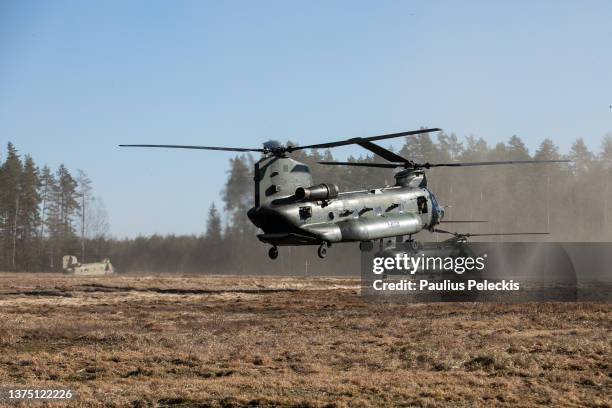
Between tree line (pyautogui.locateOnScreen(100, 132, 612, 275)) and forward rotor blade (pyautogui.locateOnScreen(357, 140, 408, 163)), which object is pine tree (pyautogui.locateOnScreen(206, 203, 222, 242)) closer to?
tree line (pyautogui.locateOnScreen(100, 132, 612, 275))

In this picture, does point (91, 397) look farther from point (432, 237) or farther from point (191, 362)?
point (432, 237)

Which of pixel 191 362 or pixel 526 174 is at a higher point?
pixel 526 174

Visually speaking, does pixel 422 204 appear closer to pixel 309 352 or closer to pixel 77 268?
pixel 309 352

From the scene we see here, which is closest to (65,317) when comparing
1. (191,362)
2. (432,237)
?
(191,362)

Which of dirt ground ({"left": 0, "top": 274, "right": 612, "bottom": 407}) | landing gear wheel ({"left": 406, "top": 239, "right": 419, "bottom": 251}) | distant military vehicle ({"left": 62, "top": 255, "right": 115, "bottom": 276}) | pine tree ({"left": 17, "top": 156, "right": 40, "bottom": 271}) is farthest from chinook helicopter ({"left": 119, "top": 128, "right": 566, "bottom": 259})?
pine tree ({"left": 17, "top": 156, "right": 40, "bottom": 271})

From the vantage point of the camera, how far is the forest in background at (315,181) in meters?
101

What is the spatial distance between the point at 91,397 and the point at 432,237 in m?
76.2

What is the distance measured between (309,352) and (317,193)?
33.5 ft

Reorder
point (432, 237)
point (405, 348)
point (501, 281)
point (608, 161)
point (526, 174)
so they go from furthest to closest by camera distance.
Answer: point (608, 161) < point (526, 174) < point (432, 237) < point (501, 281) < point (405, 348)

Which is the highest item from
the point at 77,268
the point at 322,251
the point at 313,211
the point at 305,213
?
the point at 313,211

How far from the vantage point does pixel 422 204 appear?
3991 cm

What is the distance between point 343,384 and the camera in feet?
61.4

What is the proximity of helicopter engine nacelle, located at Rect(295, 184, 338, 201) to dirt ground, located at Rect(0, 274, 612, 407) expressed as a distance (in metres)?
5.37

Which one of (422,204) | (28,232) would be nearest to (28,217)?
(28,232)
